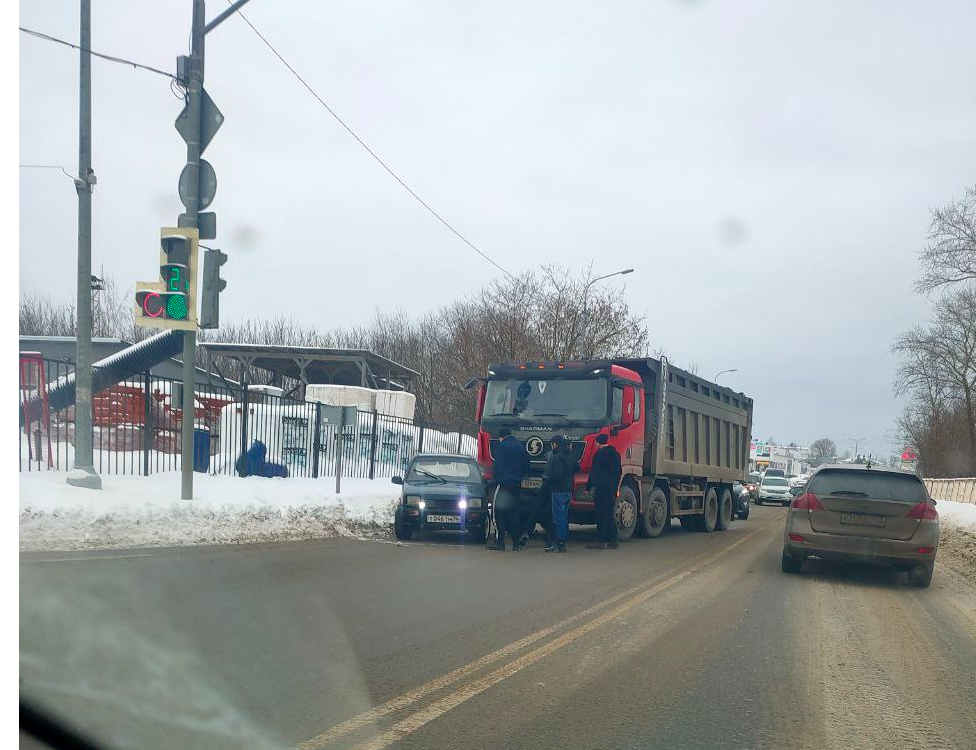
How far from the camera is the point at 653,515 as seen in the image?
1625 centimetres

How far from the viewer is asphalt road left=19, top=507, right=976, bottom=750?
14.7ft

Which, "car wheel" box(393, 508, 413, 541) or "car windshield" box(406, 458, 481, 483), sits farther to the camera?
"car windshield" box(406, 458, 481, 483)

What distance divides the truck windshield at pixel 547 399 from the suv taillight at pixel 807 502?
3.89 meters

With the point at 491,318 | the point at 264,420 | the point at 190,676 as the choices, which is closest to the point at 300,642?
the point at 190,676

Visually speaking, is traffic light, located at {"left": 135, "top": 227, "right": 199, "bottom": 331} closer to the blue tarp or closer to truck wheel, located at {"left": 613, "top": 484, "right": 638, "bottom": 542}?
the blue tarp

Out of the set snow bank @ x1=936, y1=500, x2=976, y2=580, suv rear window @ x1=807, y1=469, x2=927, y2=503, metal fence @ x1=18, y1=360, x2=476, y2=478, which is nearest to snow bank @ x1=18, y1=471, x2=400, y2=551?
metal fence @ x1=18, y1=360, x2=476, y2=478

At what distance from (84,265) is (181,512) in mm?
3865

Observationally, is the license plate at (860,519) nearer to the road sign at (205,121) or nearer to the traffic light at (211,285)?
the traffic light at (211,285)

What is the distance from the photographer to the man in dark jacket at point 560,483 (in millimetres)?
13180

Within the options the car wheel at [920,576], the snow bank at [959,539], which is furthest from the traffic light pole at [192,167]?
the snow bank at [959,539]

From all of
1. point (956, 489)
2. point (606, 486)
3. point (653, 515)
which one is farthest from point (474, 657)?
point (956, 489)

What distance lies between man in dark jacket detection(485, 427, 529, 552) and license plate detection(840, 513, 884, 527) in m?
4.80

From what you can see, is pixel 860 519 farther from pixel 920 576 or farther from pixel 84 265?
pixel 84 265
